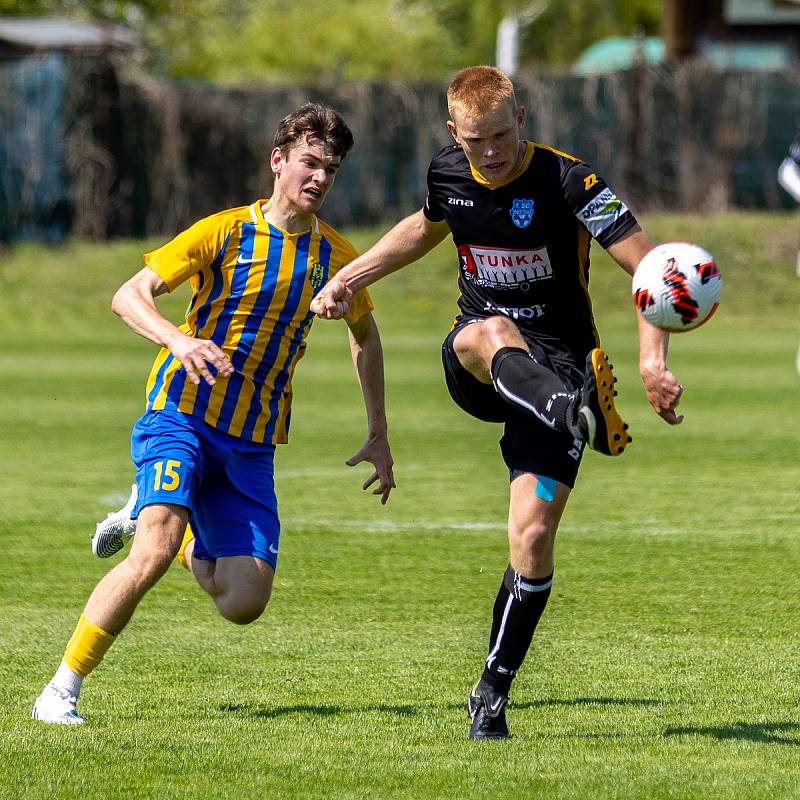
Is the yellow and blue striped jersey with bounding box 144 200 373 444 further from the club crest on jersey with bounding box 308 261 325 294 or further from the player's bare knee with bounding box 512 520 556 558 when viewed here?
the player's bare knee with bounding box 512 520 556 558

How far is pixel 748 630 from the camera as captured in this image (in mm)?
7301

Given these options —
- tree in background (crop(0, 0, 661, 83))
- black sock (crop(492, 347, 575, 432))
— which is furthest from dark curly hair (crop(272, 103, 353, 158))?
tree in background (crop(0, 0, 661, 83))

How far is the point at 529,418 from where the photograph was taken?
5828mm

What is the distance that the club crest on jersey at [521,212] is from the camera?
19.2ft

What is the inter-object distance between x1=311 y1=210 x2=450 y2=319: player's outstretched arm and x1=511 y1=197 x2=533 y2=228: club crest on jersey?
392 mm

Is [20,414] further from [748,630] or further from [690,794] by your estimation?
[690,794]

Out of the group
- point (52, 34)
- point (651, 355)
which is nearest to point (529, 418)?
point (651, 355)

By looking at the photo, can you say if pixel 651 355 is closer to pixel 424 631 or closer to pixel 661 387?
pixel 661 387

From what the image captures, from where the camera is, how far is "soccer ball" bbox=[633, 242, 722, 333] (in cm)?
540

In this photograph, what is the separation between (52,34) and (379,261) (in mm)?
35799

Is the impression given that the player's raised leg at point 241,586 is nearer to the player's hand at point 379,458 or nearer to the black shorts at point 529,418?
the player's hand at point 379,458

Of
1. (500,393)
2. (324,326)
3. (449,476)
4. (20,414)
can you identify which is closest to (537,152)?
(500,393)

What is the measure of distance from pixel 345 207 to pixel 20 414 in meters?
16.0

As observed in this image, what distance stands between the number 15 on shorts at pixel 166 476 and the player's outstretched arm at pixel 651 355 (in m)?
1.70
